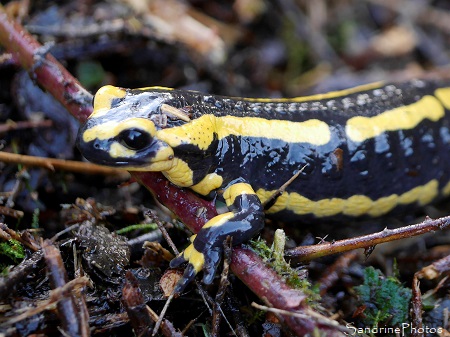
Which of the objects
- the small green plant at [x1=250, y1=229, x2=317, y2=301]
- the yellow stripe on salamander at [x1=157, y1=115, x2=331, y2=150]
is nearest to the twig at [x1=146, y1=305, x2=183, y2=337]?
the small green plant at [x1=250, y1=229, x2=317, y2=301]

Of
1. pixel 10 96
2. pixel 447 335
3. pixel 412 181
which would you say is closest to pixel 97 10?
pixel 10 96

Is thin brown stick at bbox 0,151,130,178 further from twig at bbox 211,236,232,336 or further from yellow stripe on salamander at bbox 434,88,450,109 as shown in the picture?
yellow stripe on salamander at bbox 434,88,450,109

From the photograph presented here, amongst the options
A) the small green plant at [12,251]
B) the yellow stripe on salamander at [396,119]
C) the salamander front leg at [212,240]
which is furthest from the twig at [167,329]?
the yellow stripe on salamander at [396,119]

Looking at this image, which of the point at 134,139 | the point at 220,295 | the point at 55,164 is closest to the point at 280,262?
the point at 220,295

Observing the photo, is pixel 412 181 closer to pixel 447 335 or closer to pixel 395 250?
pixel 395 250

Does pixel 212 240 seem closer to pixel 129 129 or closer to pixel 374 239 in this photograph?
pixel 129 129

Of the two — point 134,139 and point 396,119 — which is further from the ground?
point 134,139
